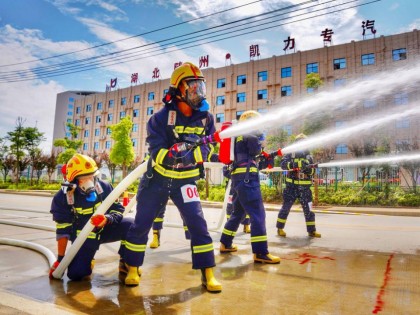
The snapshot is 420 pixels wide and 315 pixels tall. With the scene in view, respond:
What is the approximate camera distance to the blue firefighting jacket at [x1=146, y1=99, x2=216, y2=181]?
10.1ft

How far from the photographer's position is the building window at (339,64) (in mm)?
35375

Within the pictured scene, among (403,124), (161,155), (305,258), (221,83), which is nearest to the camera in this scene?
(161,155)

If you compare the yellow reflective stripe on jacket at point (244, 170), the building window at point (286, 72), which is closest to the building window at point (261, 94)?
the building window at point (286, 72)

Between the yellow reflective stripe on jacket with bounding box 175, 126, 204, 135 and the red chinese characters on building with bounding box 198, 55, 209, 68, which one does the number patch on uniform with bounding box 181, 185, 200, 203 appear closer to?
the yellow reflective stripe on jacket with bounding box 175, 126, 204, 135

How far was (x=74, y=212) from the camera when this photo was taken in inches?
135

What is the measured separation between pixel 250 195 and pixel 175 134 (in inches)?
59.3

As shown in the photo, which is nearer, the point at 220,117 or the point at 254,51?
the point at 254,51

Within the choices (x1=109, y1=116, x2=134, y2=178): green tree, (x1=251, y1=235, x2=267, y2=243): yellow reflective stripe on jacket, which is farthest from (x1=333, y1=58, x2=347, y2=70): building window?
(x1=251, y1=235, x2=267, y2=243): yellow reflective stripe on jacket

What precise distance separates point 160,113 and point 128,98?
52.1m

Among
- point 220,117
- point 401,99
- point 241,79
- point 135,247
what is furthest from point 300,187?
point 220,117

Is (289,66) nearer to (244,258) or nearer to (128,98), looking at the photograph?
(128,98)

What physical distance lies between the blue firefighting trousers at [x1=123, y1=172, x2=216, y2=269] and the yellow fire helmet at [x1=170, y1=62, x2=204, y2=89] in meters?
0.95

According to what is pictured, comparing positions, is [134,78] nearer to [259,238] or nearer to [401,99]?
[401,99]

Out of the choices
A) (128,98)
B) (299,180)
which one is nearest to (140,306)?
(299,180)
